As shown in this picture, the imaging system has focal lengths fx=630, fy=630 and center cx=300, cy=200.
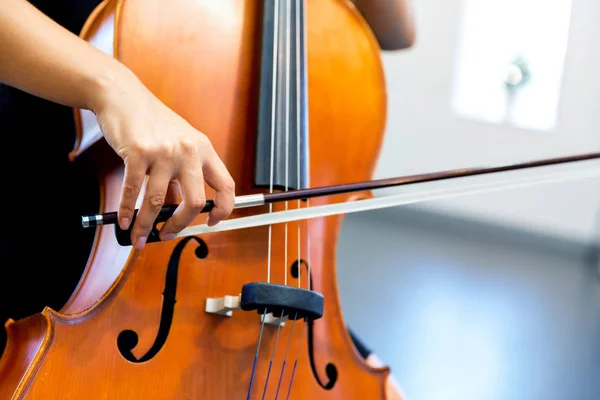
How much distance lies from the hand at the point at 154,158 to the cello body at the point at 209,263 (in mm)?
100

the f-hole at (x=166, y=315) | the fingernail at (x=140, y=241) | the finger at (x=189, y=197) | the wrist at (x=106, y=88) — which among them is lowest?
the f-hole at (x=166, y=315)

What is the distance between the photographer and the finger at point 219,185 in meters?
0.56

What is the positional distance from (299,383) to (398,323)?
571 mm

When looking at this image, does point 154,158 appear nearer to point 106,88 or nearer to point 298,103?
point 106,88

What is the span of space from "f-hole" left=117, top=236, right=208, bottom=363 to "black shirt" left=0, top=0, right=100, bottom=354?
0.19 meters

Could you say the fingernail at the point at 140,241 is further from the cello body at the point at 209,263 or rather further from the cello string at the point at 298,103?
the cello string at the point at 298,103

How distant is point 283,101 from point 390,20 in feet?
1.56

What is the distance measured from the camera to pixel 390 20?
1.16 meters

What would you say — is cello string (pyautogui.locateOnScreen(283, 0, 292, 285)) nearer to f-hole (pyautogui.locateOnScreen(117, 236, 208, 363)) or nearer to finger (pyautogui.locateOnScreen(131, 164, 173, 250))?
f-hole (pyautogui.locateOnScreen(117, 236, 208, 363))

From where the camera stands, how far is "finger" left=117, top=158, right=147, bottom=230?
51 centimetres

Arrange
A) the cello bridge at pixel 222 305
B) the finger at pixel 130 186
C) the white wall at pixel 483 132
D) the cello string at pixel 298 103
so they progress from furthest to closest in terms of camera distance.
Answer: the white wall at pixel 483 132, the cello string at pixel 298 103, the cello bridge at pixel 222 305, the finger at pixel 130 186

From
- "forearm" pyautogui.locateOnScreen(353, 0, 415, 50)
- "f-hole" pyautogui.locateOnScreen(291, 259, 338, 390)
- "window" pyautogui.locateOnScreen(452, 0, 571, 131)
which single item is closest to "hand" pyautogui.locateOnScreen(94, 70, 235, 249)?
"f-hole" pyautogui.locateOnScreen(291, 259, 338, 390)

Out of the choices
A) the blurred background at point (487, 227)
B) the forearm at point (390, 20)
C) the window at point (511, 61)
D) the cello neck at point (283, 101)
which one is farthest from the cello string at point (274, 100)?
the window at point (511, 61)

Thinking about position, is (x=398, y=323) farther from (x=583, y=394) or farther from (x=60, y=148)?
(x=60, y=148)
